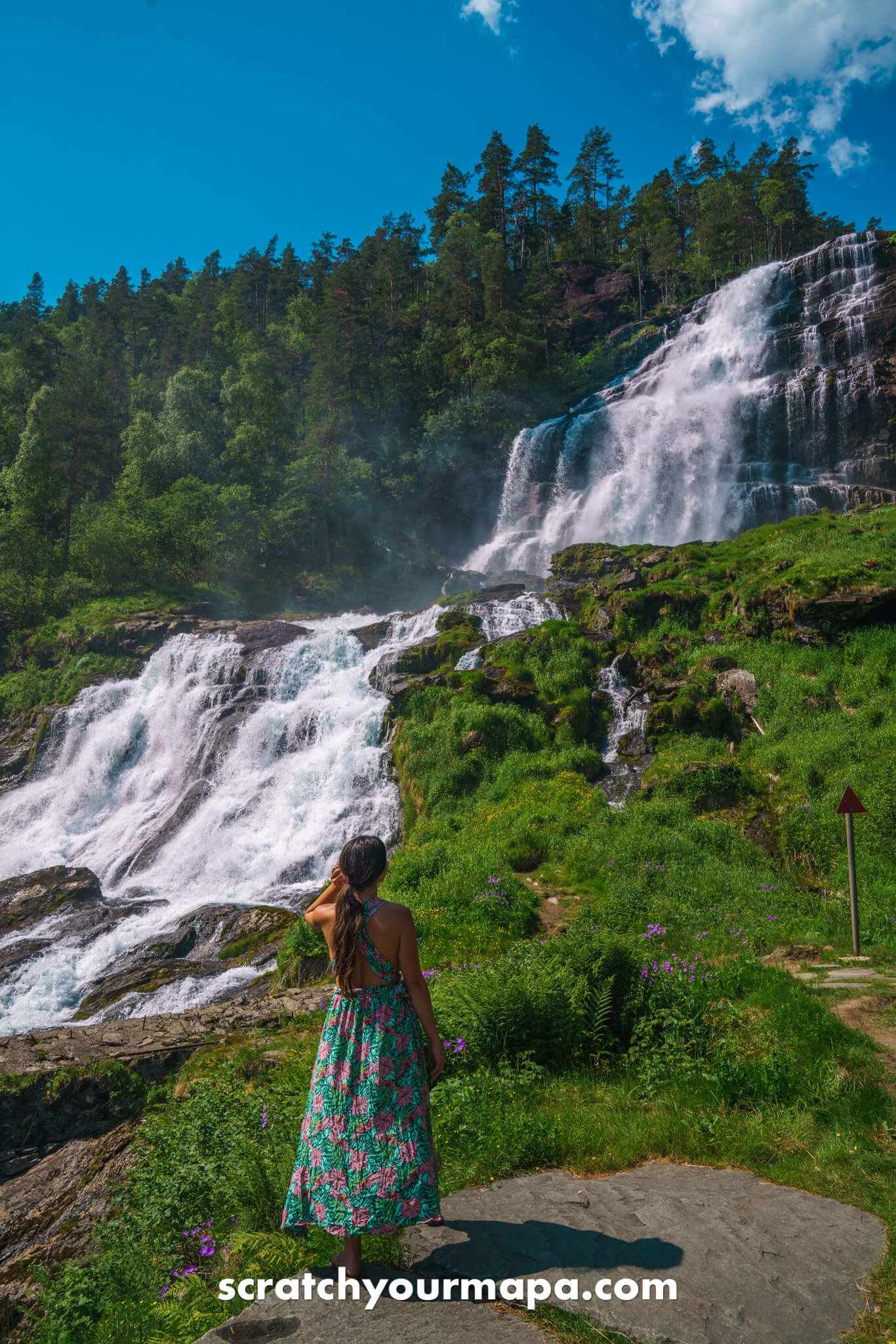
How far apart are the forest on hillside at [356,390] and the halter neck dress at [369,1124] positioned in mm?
35067

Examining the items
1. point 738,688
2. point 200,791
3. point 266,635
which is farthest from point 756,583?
point 266,635

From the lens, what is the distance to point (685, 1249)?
3.23 metres

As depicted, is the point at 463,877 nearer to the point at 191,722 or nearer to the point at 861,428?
the point at 191,722

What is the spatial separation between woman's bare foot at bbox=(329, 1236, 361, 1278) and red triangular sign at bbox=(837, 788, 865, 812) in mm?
6524

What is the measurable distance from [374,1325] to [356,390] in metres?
48.5

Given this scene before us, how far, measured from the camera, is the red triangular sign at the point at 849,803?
8.00m

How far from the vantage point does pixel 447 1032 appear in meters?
5.48

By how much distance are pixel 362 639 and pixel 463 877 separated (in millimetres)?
15654

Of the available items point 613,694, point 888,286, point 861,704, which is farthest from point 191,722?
point 888,286

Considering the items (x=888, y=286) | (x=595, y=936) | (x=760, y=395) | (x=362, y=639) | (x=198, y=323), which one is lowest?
(x=595, y=936)

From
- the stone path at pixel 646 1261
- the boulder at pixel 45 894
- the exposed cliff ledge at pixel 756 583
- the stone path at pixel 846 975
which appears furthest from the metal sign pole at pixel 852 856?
the boulder at pixel 45 894

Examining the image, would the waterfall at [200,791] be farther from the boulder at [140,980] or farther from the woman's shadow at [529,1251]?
the woman's shadow at [529,1251]

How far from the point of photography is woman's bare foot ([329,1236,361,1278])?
3152mm

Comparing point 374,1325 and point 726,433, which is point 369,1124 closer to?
point 374,1325
